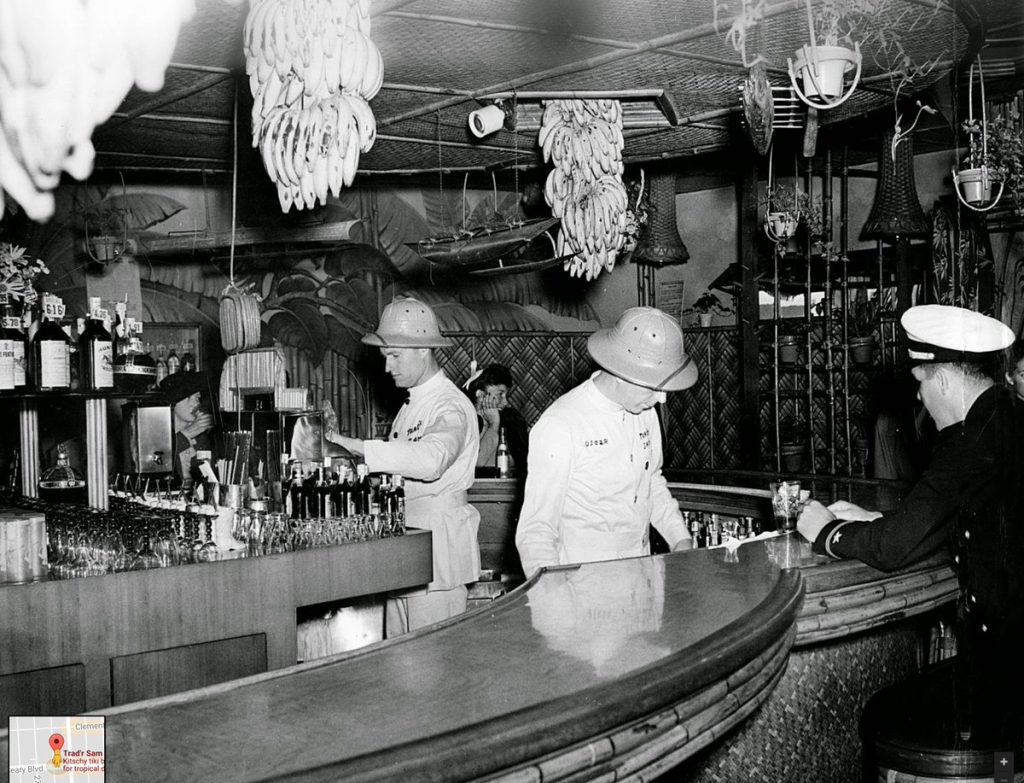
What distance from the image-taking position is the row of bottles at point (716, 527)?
4133 mm

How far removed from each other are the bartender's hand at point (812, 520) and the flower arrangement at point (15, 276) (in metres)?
3.64

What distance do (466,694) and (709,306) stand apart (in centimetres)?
938

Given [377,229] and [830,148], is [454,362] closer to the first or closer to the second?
[377,229]

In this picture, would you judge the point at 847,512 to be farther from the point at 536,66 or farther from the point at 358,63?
the point at 536,66

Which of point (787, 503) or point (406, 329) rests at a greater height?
point (406, 329)

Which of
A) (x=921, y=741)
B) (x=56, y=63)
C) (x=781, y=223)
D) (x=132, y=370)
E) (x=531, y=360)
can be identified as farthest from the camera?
(x=531, y=360)

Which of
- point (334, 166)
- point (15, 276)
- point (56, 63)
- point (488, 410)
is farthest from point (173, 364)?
point (56, 63)

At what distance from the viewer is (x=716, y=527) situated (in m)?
4.28

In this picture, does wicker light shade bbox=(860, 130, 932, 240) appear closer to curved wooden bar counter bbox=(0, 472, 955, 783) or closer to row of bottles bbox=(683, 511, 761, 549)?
row of bottles bbox=(683, 511, 761, 549)

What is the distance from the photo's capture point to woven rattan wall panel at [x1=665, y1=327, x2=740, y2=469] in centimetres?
1029

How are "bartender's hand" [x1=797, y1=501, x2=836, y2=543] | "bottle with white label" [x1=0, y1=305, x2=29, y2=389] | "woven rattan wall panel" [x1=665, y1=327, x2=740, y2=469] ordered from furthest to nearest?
"woven rattan wall panel" [x1=665, y1=327, x2=740, y2=469], "bottle with white label" [x1=0, y1=305, x2=29, y2=389], "bartender's hand" [x1=797, y1=501, x2=836, y2=543]

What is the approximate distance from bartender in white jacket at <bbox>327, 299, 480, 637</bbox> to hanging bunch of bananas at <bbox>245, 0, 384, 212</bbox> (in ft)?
4.19

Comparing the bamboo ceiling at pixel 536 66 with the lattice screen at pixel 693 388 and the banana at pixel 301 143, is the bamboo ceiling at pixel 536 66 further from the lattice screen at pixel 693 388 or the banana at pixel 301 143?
the lattice screen at pixel 693 388

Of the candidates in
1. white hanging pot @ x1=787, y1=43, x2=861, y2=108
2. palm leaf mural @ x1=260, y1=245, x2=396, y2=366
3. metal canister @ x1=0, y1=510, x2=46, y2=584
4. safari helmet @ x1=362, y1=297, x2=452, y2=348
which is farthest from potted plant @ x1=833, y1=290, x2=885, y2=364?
metal canister @ x1=0, y1=510, x2=46, y2=584
